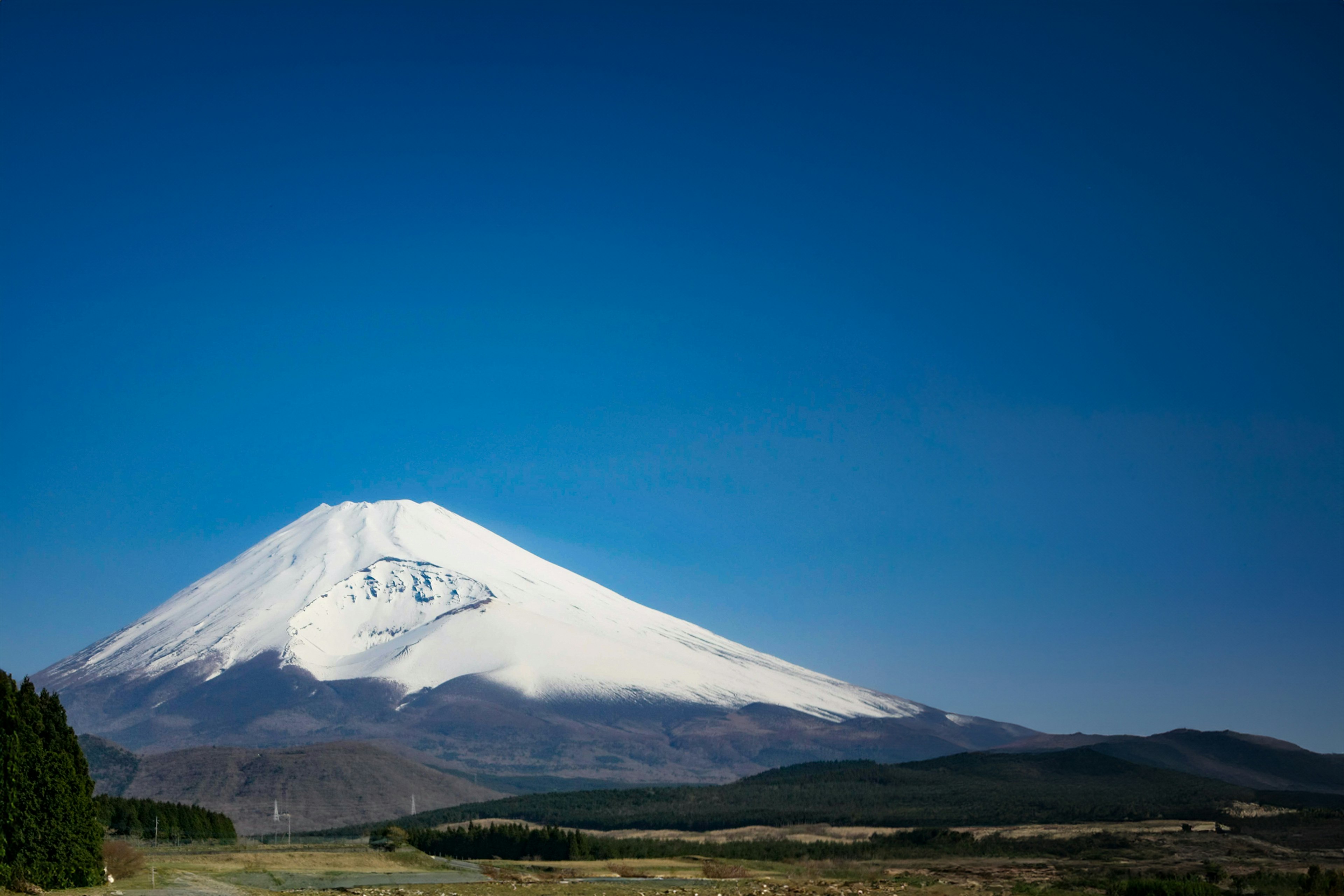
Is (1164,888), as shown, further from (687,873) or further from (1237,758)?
(1237,758)

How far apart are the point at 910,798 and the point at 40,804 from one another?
3473 inches

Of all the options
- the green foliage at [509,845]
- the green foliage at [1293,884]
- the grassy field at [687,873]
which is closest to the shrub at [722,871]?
the grassy field at [687,873]

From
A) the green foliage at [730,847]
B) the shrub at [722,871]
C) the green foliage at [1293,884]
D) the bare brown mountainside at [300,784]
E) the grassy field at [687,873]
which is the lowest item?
the bare brown mountainside at [300,784]

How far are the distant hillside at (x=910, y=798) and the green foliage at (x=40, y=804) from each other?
66.1m

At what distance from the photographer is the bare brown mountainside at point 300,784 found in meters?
137

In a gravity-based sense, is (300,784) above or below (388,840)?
below

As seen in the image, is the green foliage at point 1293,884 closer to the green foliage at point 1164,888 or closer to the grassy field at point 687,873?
the grassy field at point 687,873

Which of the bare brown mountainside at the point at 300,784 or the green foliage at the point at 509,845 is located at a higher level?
the green foliage at the point at 509,845

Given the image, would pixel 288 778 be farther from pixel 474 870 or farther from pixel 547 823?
pixel 474 870

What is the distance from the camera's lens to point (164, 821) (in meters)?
61.6

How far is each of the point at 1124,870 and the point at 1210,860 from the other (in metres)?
5.82

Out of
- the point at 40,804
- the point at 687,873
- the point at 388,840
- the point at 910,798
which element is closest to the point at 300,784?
the point at 910,798

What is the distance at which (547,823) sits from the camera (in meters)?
106

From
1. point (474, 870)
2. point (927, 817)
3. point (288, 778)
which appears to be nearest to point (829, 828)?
point (927, 817)
